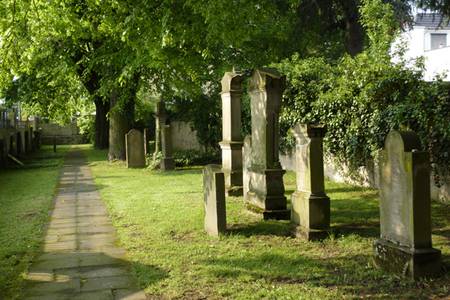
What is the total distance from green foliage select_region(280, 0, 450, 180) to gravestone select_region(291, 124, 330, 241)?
2.83 m

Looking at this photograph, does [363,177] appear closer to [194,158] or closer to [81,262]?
[81,262]

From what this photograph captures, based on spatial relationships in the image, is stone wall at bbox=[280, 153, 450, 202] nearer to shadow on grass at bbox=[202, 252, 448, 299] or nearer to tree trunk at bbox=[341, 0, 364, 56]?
shadow on grass at bbox=[202, 252, 448, 299]

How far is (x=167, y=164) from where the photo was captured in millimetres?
17859

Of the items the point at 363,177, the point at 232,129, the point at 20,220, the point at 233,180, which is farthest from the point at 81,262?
the point at 363,177

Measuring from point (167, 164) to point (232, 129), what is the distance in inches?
256

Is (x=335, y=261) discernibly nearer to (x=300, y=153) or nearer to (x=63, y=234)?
(x=300, y=153)

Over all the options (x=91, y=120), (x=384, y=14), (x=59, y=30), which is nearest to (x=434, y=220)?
(x=384, y=14)

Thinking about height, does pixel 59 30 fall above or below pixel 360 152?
above

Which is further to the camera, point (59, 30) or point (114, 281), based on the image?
point (59, 30)

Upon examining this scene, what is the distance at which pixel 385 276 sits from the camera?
17.6 feet

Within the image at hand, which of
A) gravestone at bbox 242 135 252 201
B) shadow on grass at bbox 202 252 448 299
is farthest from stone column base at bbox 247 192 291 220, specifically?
shadow on grass at bbox 202 252 448 299

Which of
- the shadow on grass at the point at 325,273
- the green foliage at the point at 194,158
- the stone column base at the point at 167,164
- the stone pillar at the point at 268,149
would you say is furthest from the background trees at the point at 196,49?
the shadow on grass at the point at 325,273

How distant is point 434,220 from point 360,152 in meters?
3.68

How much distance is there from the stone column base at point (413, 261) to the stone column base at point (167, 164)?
12856 millimetres
